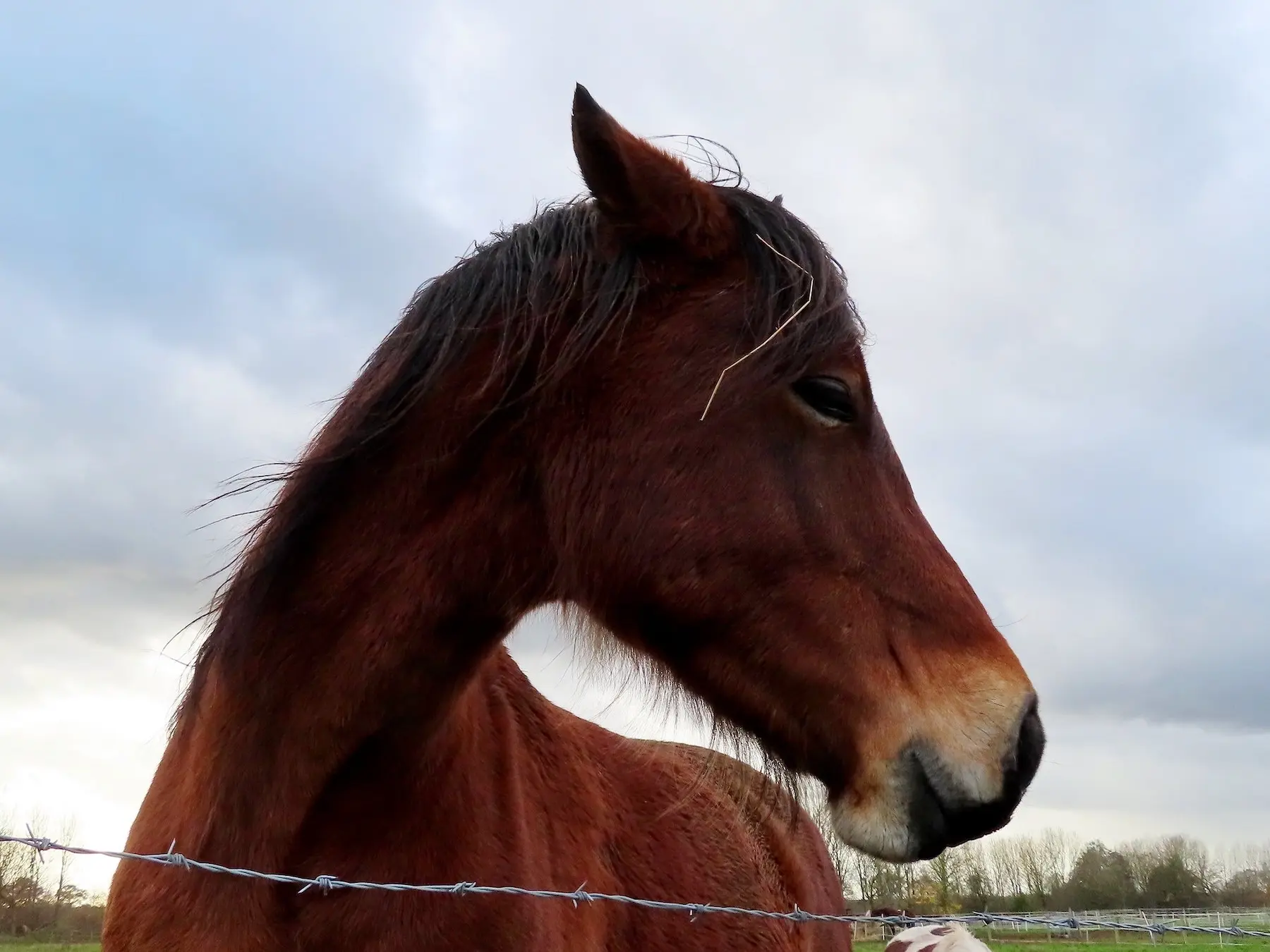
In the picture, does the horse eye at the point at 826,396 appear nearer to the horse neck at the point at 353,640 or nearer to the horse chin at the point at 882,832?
the horse neck at the point at 353,640

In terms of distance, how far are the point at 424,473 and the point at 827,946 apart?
449 cm

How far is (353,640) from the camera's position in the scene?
2.40 m

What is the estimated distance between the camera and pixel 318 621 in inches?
96.0

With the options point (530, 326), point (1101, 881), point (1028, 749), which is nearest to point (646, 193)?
point (530, 326)

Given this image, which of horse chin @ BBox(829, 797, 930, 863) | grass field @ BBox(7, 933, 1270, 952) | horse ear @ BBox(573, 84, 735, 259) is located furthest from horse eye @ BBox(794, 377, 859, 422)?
grass field @ BBox(7, 933, 1270, 952)

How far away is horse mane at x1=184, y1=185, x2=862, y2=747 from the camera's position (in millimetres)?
2455

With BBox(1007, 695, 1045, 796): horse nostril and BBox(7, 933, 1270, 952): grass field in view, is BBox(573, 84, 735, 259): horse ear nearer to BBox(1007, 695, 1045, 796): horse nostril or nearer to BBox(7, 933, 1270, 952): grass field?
BBox(1007, 695, 1045, 796): horse nostril

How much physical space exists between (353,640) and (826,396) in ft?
4.75

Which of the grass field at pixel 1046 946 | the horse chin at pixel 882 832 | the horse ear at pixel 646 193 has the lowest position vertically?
the grass field at pixel 1046 946

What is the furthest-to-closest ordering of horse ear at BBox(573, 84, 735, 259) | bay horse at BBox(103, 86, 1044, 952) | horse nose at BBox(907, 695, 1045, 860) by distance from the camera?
horse ear at BBox(573, 84, 735, 259) < bay horse at BBox(103, 86, 1044, 952) < horse nose at BBox(907, 695, 1045, 860)

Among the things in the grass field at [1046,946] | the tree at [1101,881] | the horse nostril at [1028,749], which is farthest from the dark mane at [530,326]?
the tree at [1101,881]

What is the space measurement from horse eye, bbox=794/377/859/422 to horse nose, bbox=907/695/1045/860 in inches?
33.7

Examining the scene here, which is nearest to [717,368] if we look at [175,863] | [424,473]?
[424,473]

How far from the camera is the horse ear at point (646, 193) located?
236 cm
